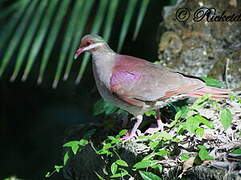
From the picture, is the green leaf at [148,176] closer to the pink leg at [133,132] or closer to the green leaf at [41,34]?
the pink leg at [133,132]

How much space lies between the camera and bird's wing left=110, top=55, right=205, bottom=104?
3709 mm

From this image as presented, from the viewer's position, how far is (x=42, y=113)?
7801 mm

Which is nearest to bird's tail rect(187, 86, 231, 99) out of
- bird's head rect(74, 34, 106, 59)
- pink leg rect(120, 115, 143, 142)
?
pink leg rect(120, 115, 143, 142)

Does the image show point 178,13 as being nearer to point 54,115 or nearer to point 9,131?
point 54,115

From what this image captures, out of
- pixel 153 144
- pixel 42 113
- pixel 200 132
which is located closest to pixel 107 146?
pixel 153 144

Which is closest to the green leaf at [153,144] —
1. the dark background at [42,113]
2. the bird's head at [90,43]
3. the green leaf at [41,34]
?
the bird's head at [90,43]

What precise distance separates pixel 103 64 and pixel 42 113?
4084 millimetres

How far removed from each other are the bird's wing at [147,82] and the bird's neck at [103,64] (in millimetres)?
51

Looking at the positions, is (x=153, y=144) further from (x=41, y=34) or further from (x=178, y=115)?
(x=41, y=34)

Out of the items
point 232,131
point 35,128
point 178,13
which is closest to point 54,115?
point 35,128

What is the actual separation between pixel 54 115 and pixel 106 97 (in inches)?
156

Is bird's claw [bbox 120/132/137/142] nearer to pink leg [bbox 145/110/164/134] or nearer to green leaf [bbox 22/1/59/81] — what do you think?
pink leg [bbox 145/110/164/134]

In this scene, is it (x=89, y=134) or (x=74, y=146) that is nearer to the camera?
(x=74, y=146)

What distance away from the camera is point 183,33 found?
488 cm
